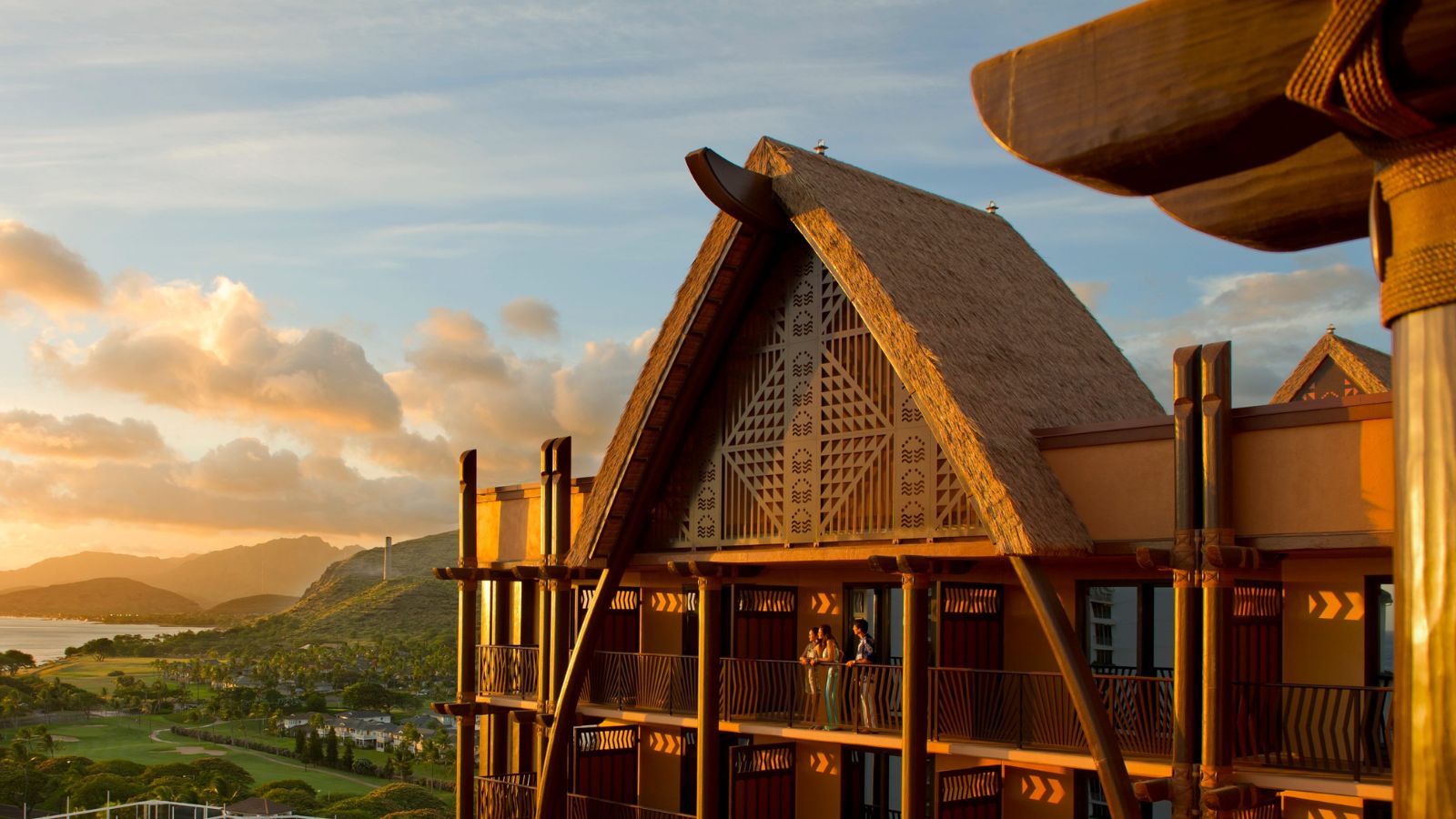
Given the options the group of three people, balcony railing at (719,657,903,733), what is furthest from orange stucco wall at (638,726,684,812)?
the group of three people

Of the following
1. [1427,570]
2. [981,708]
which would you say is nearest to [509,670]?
[981,708]

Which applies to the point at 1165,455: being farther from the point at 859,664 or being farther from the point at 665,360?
the point at 665,360

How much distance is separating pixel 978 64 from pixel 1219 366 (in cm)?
1292

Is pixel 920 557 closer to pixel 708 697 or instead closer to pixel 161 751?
pixel 708 697

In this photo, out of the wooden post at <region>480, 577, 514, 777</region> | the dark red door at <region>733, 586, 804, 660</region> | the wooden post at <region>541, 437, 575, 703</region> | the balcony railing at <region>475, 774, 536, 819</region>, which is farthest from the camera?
the wooden post at <region>480, 577, 514, 777</region>

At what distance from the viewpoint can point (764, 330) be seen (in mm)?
20375

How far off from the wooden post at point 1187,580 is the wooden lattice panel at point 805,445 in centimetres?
260

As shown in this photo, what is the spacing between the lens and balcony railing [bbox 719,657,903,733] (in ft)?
61.5

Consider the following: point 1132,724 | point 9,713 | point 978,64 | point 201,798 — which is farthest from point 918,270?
point 9,713

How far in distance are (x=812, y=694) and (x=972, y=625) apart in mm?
2439

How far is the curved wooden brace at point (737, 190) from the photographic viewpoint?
1895 cm

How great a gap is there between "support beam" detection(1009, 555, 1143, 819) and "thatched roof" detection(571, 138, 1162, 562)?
405 mm

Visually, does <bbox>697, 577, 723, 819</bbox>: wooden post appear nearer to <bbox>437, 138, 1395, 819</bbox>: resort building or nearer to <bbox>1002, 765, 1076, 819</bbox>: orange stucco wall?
<bbox>437, 138, 1395, 819</bbox>: resort building

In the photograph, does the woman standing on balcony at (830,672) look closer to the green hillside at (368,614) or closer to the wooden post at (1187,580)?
the wooden post at (1187,580)
